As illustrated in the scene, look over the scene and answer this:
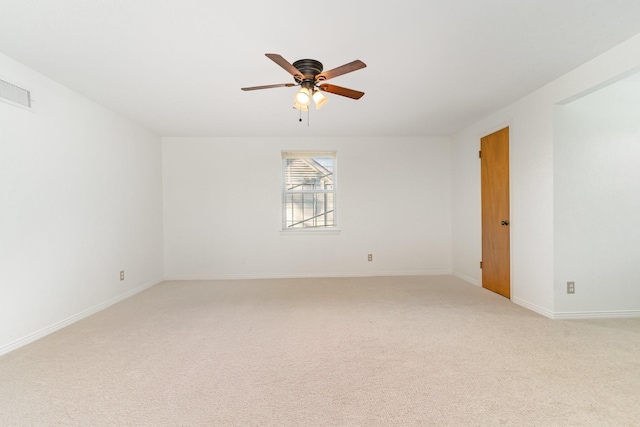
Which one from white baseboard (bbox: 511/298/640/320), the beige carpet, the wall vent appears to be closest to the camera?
the beige carpet

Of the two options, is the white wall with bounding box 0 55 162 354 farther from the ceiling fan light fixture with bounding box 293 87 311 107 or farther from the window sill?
the ceiling fan light fixture with bounding box 293 87 311 107

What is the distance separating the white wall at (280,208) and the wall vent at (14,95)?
2483 mm

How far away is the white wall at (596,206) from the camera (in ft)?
10.2

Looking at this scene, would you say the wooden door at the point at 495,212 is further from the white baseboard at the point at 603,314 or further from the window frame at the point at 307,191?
the window frame at the point at 307,191

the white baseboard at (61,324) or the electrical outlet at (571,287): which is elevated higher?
the electrical outlet at (571,287)

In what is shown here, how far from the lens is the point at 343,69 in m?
2.15

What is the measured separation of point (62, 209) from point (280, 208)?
2883 mm

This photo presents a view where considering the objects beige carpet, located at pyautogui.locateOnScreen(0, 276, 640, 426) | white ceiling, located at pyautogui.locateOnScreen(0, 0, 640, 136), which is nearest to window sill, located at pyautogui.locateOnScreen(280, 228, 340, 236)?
beige carpet, located at pyautogui.locateOnScreen(0, 276, 640, 426)

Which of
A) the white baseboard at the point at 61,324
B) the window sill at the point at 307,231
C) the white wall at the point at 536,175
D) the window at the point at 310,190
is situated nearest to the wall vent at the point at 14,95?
the white baseboard at the point at 61,324

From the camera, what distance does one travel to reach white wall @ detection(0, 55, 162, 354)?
253 centimetres

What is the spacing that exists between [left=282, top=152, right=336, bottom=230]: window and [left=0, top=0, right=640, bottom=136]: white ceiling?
5.93 ft

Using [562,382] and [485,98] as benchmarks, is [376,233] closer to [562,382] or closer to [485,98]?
[485,98]

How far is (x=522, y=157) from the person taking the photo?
11.6ft

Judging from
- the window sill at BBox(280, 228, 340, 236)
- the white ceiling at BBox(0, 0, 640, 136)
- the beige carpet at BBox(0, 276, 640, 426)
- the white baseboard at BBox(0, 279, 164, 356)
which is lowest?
the beige carpet at BBox(0, 276, 640, 426)
